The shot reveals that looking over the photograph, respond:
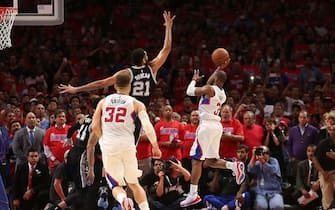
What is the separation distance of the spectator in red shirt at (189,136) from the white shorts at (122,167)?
384 centimetres

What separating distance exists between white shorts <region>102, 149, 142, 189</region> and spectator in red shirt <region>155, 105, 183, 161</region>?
11.7ft

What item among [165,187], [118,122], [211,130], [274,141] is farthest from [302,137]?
[118,122]

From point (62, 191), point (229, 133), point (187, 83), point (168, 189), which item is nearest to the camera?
point (62, 191)

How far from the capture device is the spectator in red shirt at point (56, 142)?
15.4m

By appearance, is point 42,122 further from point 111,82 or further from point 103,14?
point 103,14

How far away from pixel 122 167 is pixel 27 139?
4.03 m

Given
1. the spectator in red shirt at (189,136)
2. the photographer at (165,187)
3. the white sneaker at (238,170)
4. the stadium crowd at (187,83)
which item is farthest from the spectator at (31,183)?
the white sneaker at (238,170)

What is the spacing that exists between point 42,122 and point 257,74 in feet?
18.4

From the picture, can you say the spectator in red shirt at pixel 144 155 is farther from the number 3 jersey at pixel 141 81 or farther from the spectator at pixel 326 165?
the spectator at pixel 326 165

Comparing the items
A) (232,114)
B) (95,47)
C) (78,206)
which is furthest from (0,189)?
(95,47)

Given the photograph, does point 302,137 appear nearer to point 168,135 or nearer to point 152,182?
point 168,135

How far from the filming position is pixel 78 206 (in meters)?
14.3

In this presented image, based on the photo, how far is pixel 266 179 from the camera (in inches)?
589

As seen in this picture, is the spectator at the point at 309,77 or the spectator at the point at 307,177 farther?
the spectator at the point at 309,77
